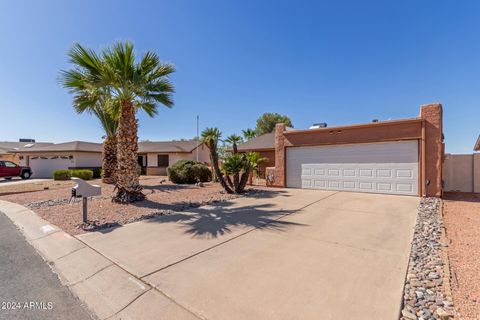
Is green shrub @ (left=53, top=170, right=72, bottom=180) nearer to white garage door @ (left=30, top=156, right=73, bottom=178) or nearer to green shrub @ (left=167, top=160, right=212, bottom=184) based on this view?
white garage door @ (left=30, top=156, right=73, bottom=178)

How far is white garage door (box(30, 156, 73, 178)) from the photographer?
22.5m

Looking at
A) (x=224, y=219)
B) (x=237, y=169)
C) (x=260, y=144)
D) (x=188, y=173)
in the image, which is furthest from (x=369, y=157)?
(x=188, y=173)

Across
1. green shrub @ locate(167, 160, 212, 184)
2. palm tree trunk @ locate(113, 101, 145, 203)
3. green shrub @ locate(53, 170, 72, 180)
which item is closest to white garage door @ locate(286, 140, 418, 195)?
green shrub @ locate(167, 160, 212, 184)

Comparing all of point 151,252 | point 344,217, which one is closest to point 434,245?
point 344,217

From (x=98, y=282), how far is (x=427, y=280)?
4.93m

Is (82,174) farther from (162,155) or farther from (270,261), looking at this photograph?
(270,261)

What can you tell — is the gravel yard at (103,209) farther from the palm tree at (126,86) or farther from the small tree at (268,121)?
the small tree at (268,121)

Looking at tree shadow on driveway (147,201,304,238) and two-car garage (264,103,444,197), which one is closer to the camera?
tree shadow on driveway (147,201,304,238)

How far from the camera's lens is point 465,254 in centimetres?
399

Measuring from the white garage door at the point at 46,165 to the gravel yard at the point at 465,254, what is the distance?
93.0ft

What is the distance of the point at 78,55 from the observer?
7.29 metres

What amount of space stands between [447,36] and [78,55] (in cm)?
1516

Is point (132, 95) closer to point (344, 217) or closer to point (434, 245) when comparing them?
point (344, 217)

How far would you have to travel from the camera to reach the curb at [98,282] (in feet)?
8.62
